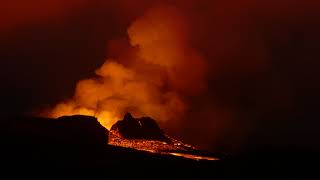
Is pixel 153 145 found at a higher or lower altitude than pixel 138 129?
lower

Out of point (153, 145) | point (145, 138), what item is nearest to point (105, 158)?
point (153, 145)

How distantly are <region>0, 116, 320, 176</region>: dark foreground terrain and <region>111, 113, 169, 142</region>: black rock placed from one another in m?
8.77

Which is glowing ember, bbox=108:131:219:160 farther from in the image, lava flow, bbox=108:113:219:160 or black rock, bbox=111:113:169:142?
black rock, bbox=111:113:169:142

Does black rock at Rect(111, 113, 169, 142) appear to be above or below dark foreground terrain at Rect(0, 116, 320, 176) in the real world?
above

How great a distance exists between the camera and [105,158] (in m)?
29.4

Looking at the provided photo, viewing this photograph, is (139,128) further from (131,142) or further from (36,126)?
(36,126)

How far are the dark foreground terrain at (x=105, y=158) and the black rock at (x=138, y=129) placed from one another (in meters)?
8.77

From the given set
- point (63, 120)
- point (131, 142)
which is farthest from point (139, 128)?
point (63, 120)

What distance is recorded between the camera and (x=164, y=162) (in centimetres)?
2953

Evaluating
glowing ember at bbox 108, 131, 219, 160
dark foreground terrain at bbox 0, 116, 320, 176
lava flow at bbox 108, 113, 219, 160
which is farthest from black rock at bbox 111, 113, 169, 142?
dark foreground terrain at bbox 0, 116, 320, 176

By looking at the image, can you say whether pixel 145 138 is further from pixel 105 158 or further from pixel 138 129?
pixel 105 158

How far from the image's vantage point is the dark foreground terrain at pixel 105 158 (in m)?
27.2

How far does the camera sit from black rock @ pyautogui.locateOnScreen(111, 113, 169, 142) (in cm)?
4171

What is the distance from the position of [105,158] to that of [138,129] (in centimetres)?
1316
